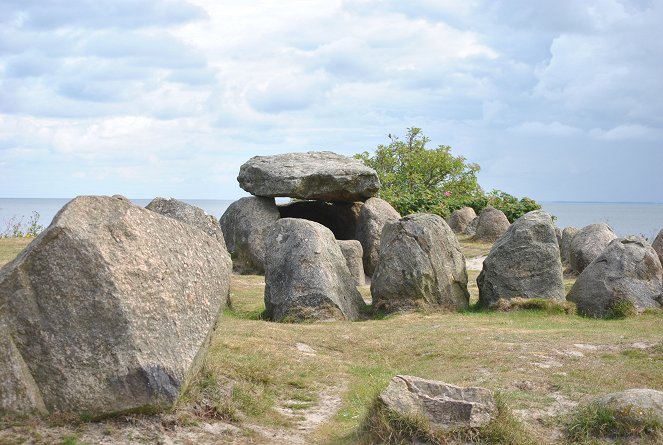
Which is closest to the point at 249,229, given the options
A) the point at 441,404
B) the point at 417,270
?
the point at 417,270

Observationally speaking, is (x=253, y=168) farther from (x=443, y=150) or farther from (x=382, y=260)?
(x=443, y=150)

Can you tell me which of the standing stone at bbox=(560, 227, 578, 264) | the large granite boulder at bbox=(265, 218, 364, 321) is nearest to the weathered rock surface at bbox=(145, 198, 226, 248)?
the large granite boulder at bbox=(265, 218, 364, 321)

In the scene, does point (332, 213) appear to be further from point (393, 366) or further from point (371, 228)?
point (393, 366)

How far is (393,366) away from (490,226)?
80.4ft

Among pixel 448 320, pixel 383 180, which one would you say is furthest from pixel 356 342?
pixel 383 180

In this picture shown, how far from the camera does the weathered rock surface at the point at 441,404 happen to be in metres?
8.80

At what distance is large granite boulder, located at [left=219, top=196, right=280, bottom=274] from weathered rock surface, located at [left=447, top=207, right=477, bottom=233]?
577 inches

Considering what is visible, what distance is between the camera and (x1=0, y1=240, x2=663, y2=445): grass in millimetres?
9805

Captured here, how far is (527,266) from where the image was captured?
19.7m

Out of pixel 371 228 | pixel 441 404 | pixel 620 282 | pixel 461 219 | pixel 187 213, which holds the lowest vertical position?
pixel 441 404

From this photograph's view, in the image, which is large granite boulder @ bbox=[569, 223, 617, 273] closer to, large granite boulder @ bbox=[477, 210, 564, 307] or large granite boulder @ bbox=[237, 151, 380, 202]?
large granite boulder @ bbox=[477, 210, 564, 307]

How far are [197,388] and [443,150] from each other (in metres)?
45.0

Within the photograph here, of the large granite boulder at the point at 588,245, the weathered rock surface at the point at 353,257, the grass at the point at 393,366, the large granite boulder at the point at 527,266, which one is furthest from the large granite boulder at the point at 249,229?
the large granite boulder at the point at 588,245

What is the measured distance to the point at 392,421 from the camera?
28.9ft
